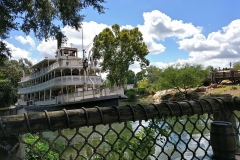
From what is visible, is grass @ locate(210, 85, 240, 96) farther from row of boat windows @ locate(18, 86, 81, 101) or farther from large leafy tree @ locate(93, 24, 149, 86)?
row of boat windows @ locate(18, 86, 81, 101)

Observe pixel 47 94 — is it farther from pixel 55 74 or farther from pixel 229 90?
pixel 229 90

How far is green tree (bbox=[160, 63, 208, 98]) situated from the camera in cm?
3170

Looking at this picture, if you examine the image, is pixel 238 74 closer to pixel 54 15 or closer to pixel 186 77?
pixel 186 77

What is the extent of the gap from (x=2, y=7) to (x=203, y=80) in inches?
1340

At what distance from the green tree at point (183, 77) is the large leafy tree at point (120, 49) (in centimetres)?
384

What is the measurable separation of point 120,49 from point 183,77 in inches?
403

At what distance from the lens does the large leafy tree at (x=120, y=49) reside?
3262 cm

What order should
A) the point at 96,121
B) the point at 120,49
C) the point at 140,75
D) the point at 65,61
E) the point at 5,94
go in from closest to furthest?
the point at 96,121, the point at 65,61, the point at 120,49, the point at 5,94, the point at 140,75

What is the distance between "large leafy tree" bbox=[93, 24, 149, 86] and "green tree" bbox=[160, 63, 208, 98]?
3.84 metres

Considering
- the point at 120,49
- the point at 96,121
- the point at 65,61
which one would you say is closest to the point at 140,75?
the point at 120,49

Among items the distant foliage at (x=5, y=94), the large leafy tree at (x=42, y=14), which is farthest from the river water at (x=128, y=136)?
the distant foliage at (x=5, y=94)

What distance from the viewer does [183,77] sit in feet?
105

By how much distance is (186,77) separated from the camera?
31828mm

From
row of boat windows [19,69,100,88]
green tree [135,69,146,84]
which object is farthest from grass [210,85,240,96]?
green tree [135,69,146,84]
